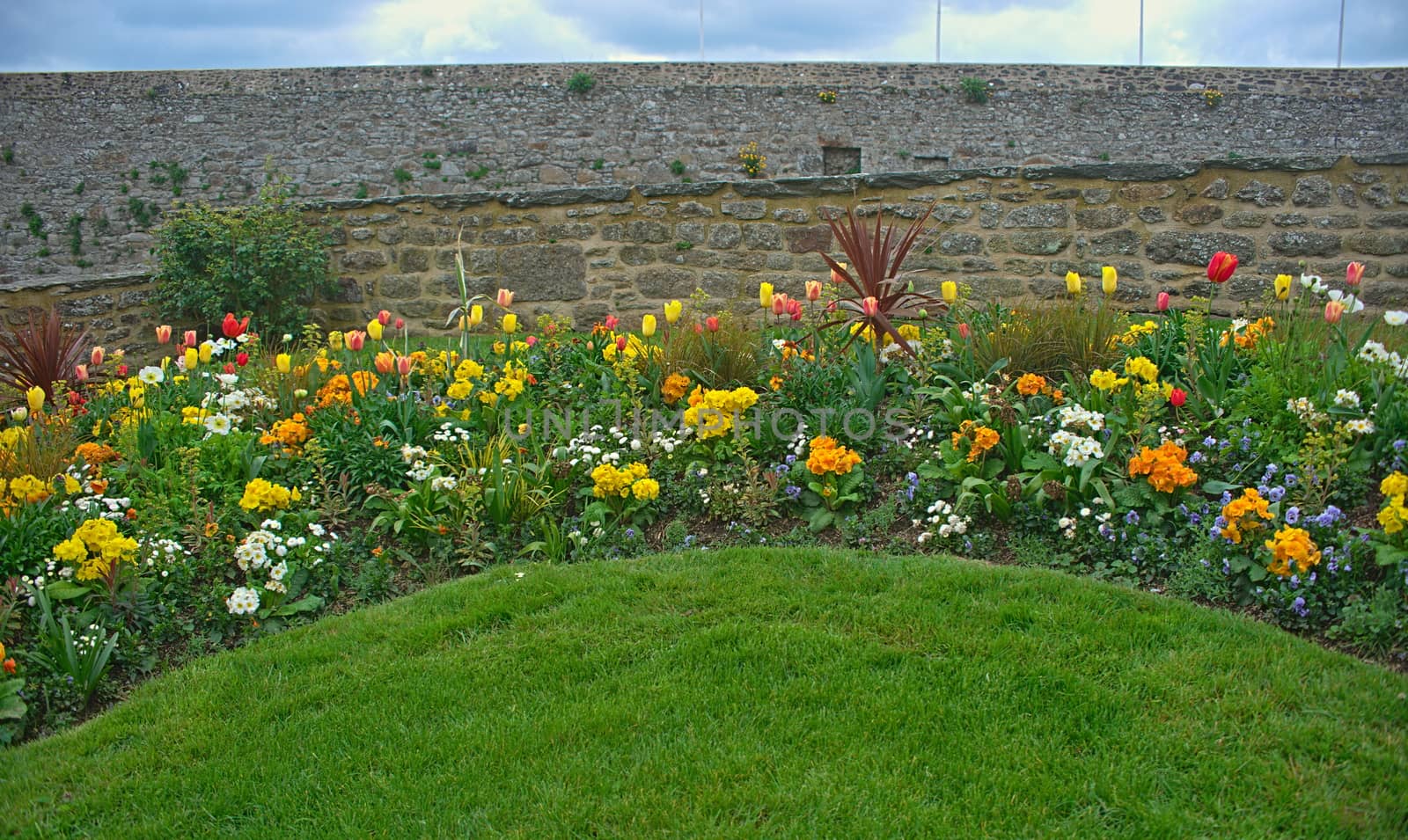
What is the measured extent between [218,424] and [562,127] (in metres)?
14.5

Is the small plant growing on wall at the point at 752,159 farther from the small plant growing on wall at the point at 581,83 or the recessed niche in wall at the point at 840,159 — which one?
the small plant growing on wall at the point at 581,83

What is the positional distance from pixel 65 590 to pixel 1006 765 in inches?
123

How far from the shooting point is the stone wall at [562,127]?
677 inches

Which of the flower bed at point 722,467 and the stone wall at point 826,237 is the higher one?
the stone wall at point 826,237

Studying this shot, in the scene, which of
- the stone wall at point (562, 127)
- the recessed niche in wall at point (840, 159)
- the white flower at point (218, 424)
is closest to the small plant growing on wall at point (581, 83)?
the stone wall at point (562, 127)

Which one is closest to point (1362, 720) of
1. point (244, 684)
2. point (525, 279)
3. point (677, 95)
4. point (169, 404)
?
point (244, 684)

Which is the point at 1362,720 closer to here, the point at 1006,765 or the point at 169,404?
the point at 1006,765

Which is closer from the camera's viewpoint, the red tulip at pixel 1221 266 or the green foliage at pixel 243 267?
the red tulip at pixel 1221 266

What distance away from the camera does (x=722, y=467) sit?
4.19 m

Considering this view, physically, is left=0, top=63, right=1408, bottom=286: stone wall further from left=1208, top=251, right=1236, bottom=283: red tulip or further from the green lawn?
the green lawn

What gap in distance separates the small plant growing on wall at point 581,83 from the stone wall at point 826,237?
10.6m

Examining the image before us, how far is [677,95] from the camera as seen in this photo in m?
17.8

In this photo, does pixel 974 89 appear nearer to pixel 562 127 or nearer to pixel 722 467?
pixel 562 127

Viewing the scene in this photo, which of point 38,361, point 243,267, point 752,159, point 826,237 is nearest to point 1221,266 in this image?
point 826,237
